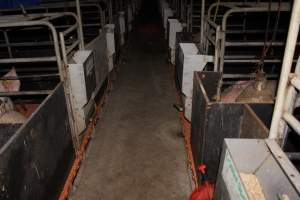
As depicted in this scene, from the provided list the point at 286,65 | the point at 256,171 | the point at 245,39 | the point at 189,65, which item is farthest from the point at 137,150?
the point at 245,39

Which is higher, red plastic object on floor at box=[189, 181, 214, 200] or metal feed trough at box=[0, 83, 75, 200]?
metal feed trough at box=[0, 83, 75, 200]

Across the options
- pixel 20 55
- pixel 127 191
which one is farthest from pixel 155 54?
pixel 127 191

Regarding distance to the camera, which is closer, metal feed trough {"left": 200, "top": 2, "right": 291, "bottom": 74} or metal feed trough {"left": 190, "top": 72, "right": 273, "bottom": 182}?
metal feed trough {"left": 190, "top": 72, "right": 273, "bottom": 182}

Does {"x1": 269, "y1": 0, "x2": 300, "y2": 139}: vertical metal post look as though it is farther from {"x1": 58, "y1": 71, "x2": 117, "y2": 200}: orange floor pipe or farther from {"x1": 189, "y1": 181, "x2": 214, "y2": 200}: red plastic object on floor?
{"x1": 58, "y1": 71, "x2": 117, "y2": 200}: orange floor pipe

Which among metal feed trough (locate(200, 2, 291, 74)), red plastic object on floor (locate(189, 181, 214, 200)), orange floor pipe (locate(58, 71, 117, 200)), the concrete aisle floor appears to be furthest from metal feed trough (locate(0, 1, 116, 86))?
red plastic object on floor (locate(189, 181, 214, 200))

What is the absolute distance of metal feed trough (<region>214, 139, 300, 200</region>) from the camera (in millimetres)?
1342

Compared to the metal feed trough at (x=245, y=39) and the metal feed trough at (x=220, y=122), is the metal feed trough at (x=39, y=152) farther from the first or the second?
the metal feed trough at (x=245, y=39)

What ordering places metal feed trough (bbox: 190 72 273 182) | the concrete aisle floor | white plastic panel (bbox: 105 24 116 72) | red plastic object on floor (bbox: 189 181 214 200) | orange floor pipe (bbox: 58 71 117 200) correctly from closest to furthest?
metal feed trough (bbox: 190 72 273 182), red plastic object on floor (bbox: 189 181 214 200), orange floor pipe (bbox: 58 71 117 200), the concrete aisle floor, white plastic panel (bbox: 105 24 116 72)

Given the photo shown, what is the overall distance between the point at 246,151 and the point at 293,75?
19.7 inches

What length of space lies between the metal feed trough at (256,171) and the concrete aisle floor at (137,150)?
189cm

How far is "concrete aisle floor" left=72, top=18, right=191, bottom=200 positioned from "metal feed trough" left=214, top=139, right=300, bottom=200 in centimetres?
189

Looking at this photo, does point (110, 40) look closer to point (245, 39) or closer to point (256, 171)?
point (245, 39)

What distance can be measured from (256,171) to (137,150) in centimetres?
277

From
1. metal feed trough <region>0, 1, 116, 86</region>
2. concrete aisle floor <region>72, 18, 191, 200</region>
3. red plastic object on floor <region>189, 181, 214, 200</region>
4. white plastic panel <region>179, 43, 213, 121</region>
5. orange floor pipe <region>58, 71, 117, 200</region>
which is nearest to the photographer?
red plastic object on floor <region>189, 181, 214, 200</region>
